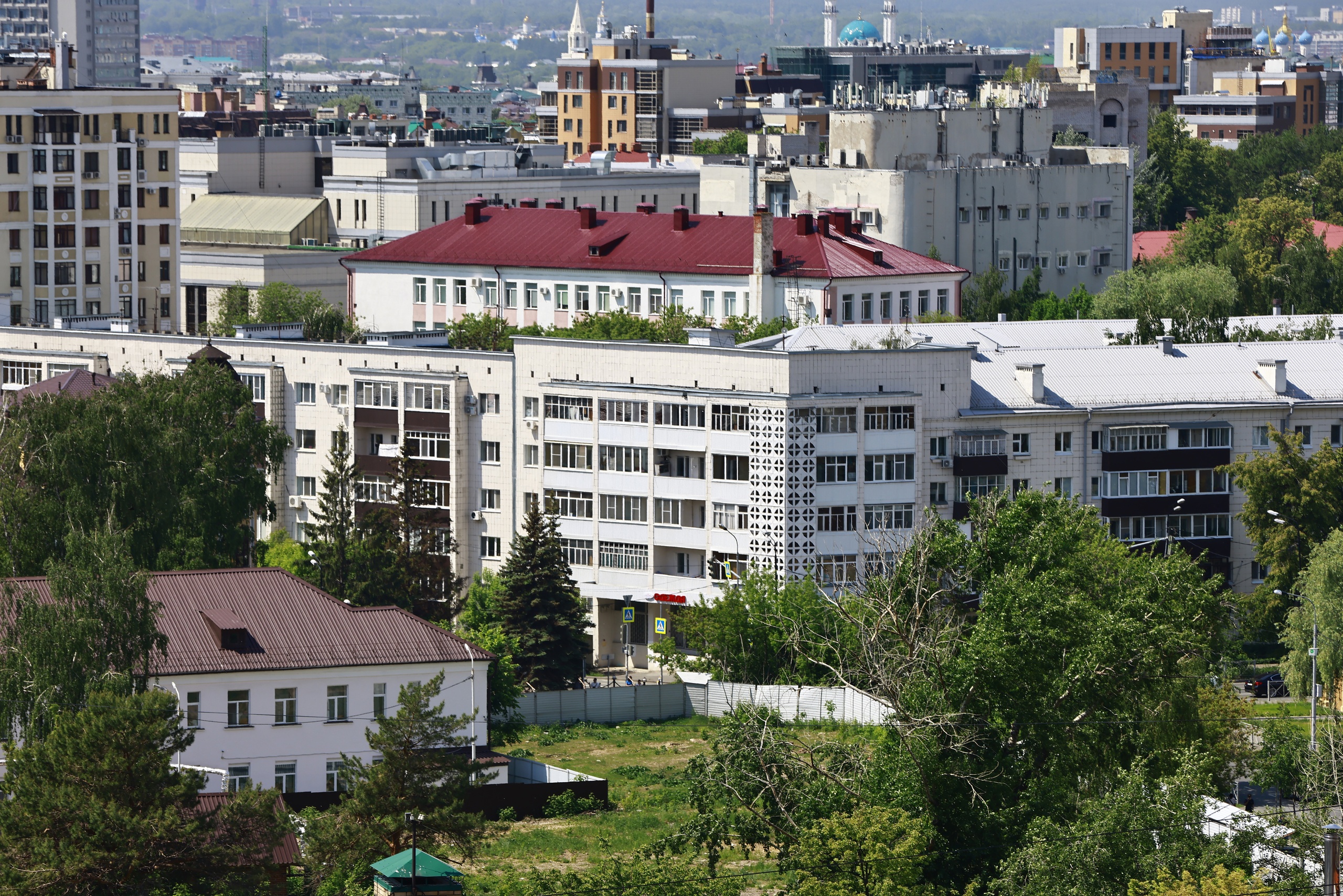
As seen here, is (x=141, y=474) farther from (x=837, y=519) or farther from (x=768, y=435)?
(x=837, y=519)

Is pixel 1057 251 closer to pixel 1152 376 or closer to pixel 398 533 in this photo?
pixel 1152 376

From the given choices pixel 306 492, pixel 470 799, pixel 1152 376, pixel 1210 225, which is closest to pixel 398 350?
pixel 306 492

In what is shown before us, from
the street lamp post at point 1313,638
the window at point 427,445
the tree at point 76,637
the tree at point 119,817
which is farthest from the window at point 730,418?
the tree at point 119,817

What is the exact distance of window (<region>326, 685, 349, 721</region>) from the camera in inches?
3034

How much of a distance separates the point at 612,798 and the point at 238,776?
11322 mm

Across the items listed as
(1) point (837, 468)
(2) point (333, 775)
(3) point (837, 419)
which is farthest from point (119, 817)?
(3) point (837, 419)

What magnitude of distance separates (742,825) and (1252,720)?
2232 cm

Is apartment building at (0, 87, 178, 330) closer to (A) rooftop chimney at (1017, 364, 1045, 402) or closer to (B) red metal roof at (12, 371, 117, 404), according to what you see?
(B) red metal roof at (12, 371, 117, 404)

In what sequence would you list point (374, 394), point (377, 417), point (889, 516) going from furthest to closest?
1. point (374, 394)
2. point (377, 417)
3. point (889, 516)

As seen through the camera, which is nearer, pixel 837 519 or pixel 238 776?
pixel 238 776

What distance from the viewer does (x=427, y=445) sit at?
11175cm

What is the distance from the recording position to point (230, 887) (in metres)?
59.6

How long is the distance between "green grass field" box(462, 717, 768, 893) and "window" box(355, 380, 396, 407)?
24.2 meters

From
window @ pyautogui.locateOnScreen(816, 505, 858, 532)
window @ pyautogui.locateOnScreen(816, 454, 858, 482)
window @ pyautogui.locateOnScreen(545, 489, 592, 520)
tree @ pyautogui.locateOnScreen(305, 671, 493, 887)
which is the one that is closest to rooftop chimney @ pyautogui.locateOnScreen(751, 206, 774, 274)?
window @ pyautogui.locateOnScreen(545, 489, 592, 520)
